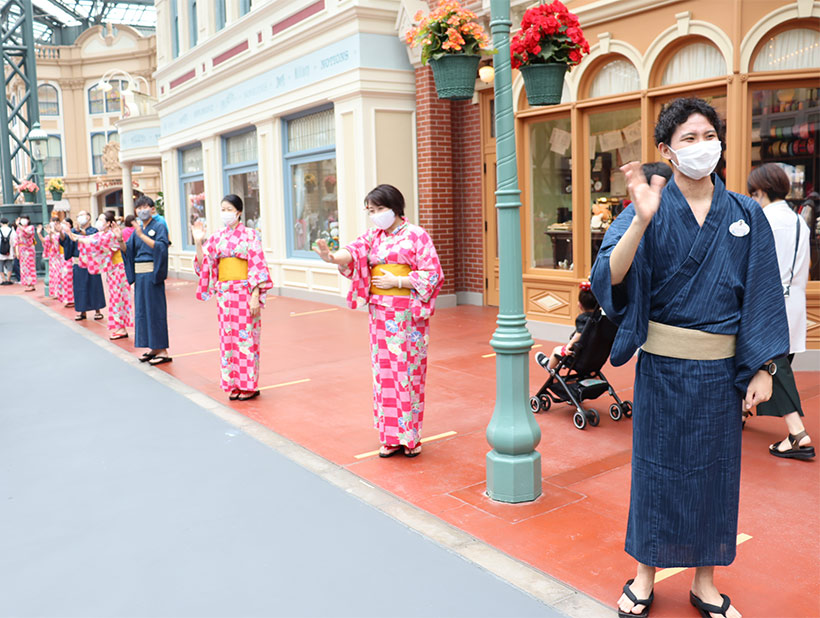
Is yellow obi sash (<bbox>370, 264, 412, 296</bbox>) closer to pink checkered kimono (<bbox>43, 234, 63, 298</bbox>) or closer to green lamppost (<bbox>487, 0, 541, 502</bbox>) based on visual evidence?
green lamppost (<bbox>487, 0, 541, 502</bbox>)

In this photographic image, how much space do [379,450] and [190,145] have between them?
53.2 ft

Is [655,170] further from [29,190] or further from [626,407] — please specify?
[29,190]

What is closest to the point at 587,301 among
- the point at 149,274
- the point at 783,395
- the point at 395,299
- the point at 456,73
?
the point at 783,395

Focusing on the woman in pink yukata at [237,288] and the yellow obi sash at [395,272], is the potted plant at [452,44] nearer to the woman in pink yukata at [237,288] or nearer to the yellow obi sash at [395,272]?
the yellow obi sash at [395,272]

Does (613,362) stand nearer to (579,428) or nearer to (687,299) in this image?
(687,299)

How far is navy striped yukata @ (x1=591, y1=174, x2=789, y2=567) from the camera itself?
302 cm

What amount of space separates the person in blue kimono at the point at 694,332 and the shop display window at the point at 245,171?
13.7 metres

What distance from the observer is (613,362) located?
126 inches

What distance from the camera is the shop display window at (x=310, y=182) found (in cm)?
1352

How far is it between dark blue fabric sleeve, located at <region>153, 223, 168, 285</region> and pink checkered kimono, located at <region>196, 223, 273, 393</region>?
181 cm

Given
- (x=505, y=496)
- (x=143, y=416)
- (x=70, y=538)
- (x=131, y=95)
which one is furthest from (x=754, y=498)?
(x=131, y=95)

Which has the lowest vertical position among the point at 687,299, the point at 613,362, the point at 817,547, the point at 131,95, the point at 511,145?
the point at 817,547

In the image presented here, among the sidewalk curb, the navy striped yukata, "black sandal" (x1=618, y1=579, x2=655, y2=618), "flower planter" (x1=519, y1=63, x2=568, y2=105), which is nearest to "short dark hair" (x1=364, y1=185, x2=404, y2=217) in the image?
"flower planter" (x1=519, y1=63, x2=568, y2=105)

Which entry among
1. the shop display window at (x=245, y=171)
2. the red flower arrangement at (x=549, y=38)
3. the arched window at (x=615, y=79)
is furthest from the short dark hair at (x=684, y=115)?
the shop display window at (x=245, y=171)
